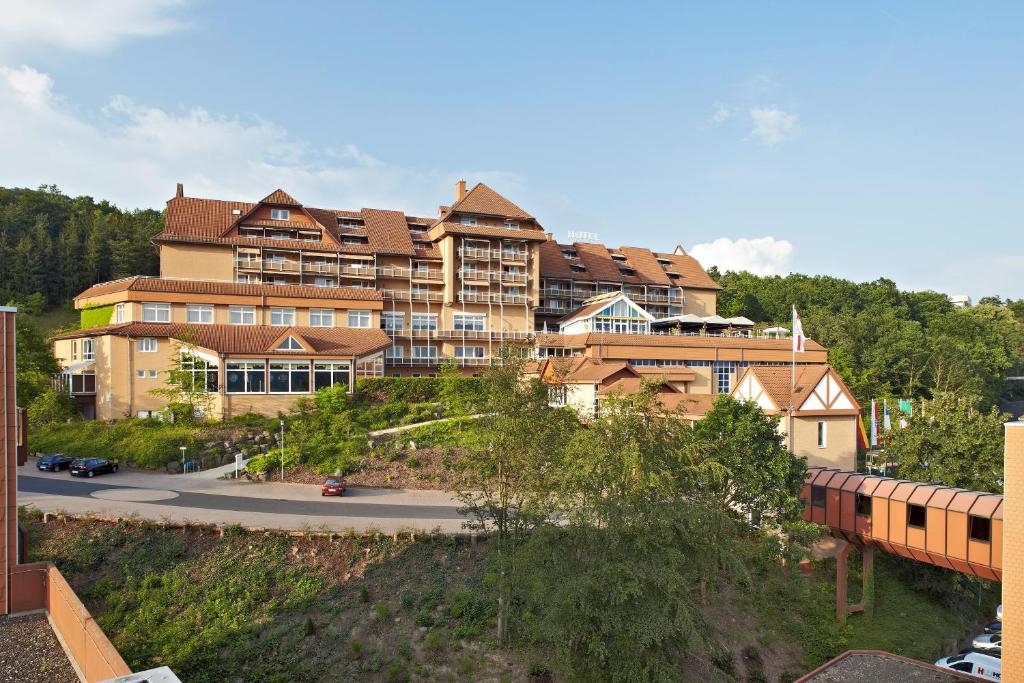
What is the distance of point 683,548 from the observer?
13.5 metres

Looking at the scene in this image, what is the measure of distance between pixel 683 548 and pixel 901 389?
53.2m

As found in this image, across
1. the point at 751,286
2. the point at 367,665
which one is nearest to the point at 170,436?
the point at 367,665

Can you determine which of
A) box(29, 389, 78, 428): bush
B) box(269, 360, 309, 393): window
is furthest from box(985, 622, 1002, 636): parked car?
box(29, 389, 78, 428): bush

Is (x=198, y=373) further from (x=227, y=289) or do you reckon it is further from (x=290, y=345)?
(x=227, y=289)

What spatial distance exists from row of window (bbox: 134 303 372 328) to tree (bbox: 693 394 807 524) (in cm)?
3041

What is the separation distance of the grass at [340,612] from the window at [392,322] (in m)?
30.4

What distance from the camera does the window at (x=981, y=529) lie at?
1861 centimetres

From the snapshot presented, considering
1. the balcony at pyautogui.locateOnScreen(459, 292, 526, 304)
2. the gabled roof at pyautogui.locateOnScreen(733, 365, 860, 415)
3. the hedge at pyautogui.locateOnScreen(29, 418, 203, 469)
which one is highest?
the balcony at pyautogui.locateOnScreen(459, 292, 526, 304)

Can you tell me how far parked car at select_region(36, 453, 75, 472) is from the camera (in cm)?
3002

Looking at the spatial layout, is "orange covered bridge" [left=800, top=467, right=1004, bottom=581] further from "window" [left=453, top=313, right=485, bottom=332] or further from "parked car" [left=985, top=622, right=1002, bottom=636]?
"window" [left=453, top=313, right=485, bottom=332]

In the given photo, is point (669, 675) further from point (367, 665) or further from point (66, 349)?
point (66, 349)

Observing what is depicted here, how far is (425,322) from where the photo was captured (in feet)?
173

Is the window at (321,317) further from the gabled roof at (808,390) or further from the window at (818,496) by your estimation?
the window at (818,496)

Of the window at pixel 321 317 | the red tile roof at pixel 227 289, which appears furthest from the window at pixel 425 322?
the window at pixel 321 317
